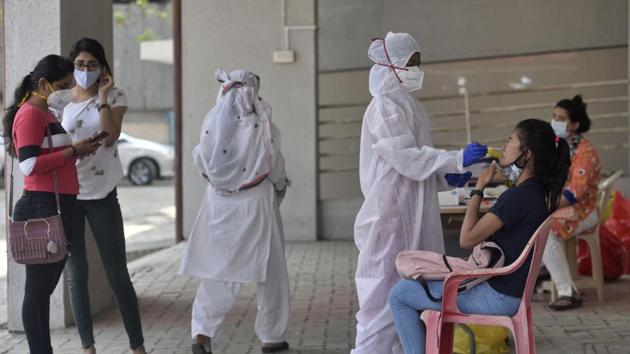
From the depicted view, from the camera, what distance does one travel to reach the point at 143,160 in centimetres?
2627

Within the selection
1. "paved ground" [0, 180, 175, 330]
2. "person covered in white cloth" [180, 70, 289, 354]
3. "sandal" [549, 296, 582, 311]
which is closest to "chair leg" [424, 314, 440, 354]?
"person covered in white cloth" [180, 70, 289, 354]

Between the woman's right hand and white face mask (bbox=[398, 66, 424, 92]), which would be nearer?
white face mask (bbox=[398, 66, 424, 92])

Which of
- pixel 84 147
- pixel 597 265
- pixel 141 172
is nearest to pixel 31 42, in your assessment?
pixel 84 147

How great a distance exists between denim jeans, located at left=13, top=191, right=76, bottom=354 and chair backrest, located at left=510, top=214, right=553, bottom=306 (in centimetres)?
236

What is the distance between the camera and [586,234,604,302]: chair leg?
7.82 metres

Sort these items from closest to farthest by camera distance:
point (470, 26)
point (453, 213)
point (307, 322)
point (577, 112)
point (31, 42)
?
point (453, 213) → point (31, 42) → point (307, 322) → point (577, 112) → point (470, 26)

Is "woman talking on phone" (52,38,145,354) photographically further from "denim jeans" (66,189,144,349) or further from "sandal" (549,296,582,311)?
"sandal" (549,296,582,311)

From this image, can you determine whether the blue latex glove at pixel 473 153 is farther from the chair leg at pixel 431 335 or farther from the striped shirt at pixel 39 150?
the striped shirt at pixel 39 150

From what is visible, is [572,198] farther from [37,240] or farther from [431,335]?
[37,240]

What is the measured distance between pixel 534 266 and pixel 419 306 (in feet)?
1.73

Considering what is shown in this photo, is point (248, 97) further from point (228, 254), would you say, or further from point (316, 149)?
point (316, 149)

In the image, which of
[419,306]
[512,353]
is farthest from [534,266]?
[512,353]

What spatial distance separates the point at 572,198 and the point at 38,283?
12.3 feet

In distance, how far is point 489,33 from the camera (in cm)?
1221
